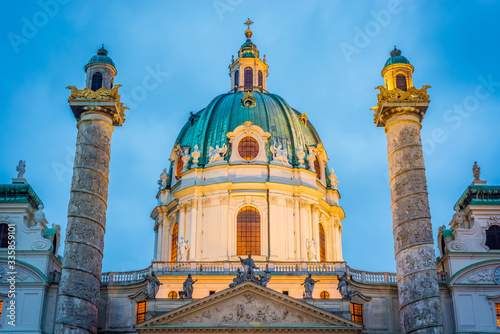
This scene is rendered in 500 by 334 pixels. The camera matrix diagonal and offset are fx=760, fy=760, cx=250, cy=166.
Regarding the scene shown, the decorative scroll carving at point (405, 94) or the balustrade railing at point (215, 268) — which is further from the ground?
the decorative scroll carving at point (405, 94)

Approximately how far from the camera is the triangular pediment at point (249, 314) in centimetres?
3938

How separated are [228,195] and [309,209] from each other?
5.62m

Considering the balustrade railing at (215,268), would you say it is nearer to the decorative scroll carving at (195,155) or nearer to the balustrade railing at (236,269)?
the balustrade railing at (236,269)

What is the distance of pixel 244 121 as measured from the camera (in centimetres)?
5403

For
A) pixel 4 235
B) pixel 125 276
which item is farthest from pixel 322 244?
pixel 4 235

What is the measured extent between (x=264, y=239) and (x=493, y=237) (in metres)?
14.3

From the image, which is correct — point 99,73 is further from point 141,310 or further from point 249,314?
point 249,314

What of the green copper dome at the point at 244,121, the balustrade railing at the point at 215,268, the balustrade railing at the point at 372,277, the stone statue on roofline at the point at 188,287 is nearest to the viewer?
the stone statue on roofline at the point at 188,287

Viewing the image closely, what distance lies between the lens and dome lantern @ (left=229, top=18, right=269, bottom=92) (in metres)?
59.7

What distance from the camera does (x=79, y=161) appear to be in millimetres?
38688

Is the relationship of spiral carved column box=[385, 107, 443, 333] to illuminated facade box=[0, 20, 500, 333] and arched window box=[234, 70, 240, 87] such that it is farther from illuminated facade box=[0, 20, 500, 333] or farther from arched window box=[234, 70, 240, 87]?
arched window box=[234, 70, 240, 87]

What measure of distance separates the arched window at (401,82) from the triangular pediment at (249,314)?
12461 millimetres

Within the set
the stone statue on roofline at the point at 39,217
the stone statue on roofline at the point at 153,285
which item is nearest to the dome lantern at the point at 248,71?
the stone statue on roofline at the point at 39,217

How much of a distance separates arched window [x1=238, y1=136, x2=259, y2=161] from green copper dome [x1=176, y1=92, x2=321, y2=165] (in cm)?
91
